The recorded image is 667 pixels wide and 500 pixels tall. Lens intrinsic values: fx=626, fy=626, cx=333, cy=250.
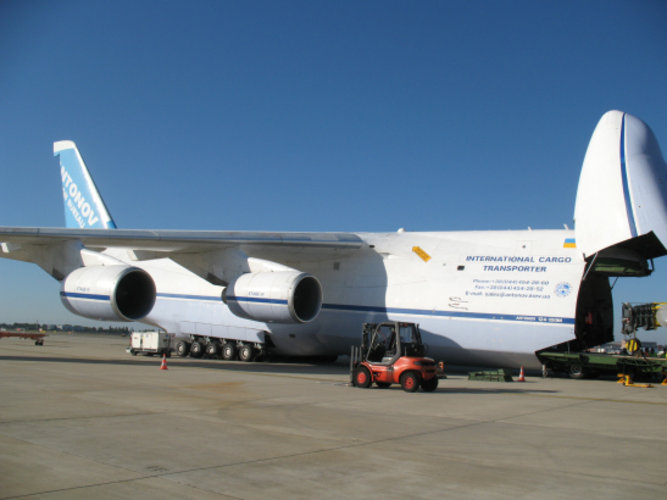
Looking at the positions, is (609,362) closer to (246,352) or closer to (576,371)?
(576,371)

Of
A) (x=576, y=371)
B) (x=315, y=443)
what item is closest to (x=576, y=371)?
(x=576, y=371)

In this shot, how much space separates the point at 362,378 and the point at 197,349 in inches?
364

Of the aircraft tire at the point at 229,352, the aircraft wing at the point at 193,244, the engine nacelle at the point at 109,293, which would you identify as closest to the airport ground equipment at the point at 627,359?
the aircraft wing at the point at 193,244

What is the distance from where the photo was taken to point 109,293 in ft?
45.6

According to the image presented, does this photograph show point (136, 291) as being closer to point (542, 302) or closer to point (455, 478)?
point (542, 302)

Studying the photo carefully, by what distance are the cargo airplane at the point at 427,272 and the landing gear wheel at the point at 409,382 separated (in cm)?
404

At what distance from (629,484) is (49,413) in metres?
5.65

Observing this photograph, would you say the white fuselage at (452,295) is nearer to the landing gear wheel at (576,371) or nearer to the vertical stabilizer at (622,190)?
the landing gear wheel at (576,371)

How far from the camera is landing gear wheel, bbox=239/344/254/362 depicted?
58.2 ft

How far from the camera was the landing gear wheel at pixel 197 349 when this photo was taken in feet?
61.5

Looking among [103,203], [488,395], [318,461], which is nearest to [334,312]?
[488,395]

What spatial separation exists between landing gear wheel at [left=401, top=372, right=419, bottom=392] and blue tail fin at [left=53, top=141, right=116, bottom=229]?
13.3 meters

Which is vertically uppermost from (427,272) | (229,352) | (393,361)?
(427,272)

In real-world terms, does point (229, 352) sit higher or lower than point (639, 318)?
lower
